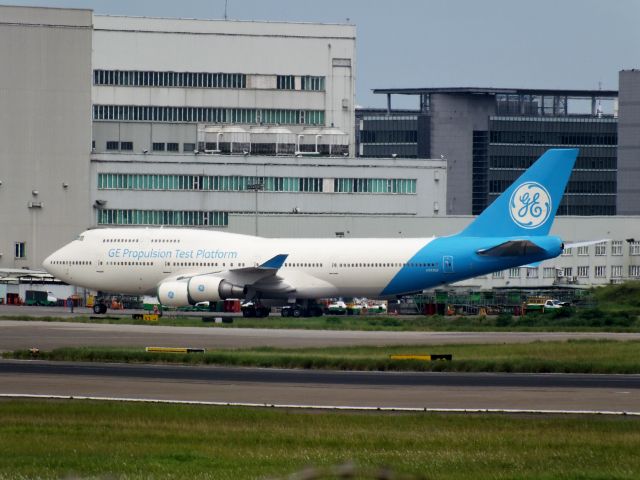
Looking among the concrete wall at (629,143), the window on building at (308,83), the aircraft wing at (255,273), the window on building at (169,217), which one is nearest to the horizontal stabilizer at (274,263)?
the aircraft wing at (255,273)

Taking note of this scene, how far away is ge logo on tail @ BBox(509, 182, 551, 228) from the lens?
269 ft

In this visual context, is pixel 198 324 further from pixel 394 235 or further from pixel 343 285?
pixel 394 235

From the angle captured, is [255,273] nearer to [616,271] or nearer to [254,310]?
[254,310]

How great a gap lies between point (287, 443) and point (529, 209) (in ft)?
188

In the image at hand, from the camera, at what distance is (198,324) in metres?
72.4

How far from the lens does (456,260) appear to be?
81375mm

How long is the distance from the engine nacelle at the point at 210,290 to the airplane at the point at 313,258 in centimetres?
6

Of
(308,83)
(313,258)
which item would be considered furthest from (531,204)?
(308,83)

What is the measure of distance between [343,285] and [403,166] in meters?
37.5

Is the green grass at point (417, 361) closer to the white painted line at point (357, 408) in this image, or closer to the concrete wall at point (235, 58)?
the white painted line at point (357, 408)

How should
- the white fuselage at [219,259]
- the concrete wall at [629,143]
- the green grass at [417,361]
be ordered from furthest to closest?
1. the concrete wall at [629,143]
2. the white fuselage at [219,259]
3. the green grass at [417,361]

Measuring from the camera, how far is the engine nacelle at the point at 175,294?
82.6 meters

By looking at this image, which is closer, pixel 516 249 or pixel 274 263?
pixel 516 249

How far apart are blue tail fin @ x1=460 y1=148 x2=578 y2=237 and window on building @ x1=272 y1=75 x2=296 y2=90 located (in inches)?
2256
